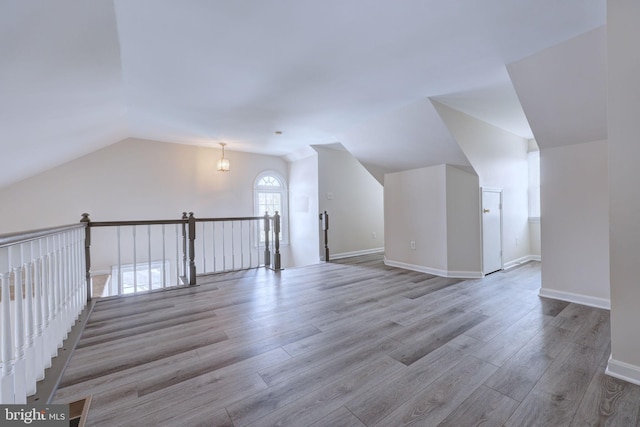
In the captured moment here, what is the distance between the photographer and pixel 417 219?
4.58m

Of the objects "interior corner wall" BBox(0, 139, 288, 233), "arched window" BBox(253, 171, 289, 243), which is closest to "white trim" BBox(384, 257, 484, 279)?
"arched window" BBox(253, 171, 289, 243)

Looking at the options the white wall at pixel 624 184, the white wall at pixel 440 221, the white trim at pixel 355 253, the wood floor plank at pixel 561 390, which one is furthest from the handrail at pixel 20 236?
the white trim at pixel 355 253

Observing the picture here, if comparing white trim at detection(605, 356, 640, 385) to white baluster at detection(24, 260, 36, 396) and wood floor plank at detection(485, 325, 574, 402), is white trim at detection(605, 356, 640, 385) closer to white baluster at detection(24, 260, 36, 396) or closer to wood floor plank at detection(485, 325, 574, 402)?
wood floor plank at detection(485, 325, 574, 402)

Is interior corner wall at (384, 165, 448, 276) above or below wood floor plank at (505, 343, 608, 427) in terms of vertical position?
above

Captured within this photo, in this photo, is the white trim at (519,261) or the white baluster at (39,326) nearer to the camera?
the white baluster at (39,326)

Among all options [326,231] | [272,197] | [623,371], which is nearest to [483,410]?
[623,371]

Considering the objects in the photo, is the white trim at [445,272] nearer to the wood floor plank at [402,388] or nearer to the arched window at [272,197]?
the wood floor plank at [402,388]

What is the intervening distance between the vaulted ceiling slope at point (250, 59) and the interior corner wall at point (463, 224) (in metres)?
1.00

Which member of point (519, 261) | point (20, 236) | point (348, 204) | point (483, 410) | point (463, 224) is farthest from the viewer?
point (348, 204)

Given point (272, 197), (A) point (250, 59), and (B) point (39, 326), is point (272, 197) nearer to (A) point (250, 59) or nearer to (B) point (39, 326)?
(A) point (250, 59)

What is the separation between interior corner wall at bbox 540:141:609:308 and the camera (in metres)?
2.76

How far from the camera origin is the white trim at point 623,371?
1636 mm

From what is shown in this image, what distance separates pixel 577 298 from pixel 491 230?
1.45 meters

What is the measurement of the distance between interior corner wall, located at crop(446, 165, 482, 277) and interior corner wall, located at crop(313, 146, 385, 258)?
248cm
